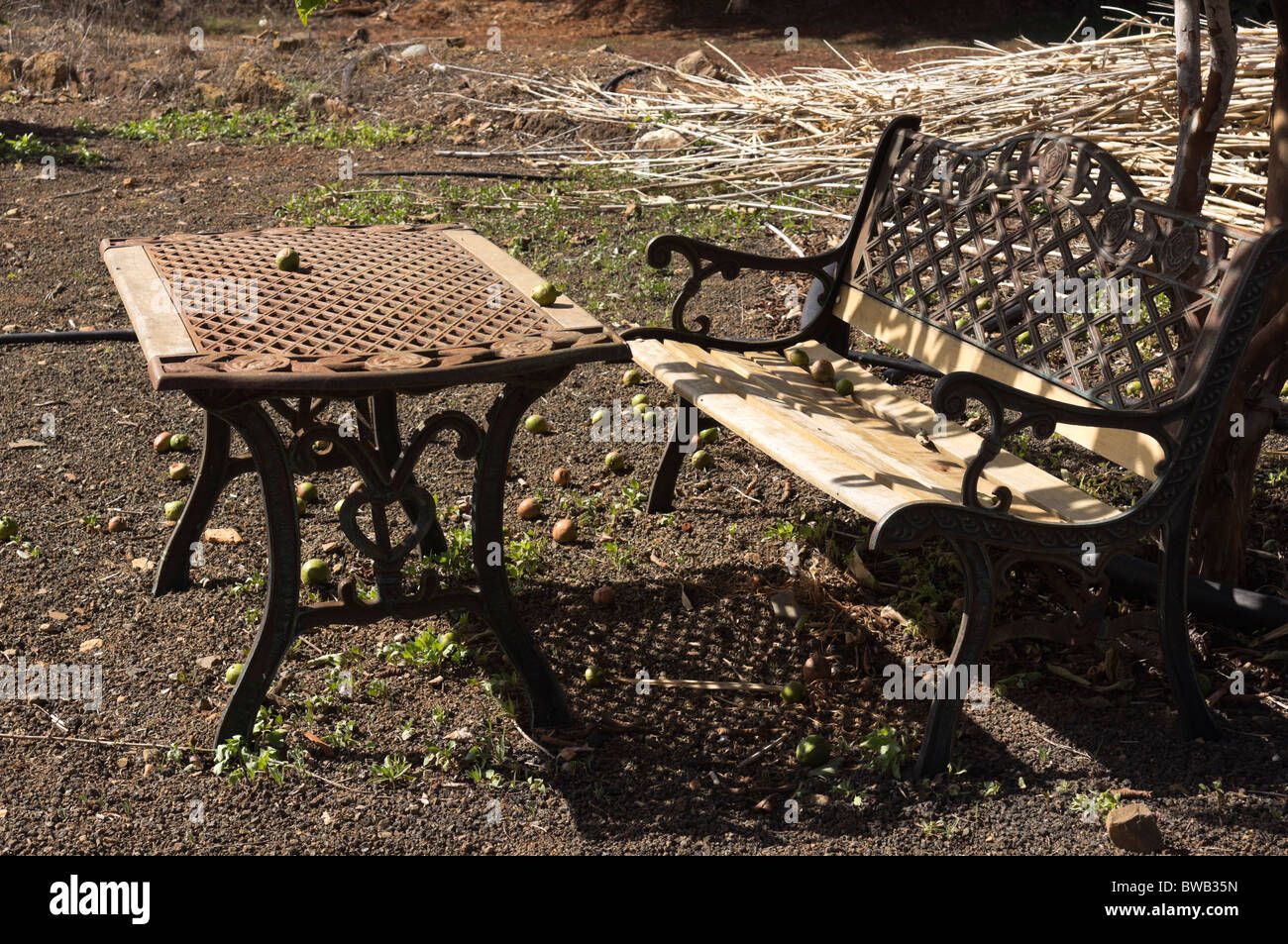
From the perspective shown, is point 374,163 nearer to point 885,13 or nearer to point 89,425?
point 89,425

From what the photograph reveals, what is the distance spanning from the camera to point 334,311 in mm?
2746

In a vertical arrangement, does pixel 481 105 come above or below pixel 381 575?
above

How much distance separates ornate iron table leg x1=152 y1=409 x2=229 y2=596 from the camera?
322 cm

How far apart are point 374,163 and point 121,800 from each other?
650 cm

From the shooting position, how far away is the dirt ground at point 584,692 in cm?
254

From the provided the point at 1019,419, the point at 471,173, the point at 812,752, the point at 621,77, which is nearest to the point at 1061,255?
the point at 1019,419

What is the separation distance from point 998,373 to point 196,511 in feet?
7.44

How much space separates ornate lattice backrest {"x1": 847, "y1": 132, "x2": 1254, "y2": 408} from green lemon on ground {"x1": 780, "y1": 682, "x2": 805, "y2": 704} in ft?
3.29

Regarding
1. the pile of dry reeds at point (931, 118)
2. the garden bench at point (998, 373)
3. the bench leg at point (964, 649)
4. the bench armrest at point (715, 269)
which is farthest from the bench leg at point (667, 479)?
the pile of dry reeds at point (931, 118)

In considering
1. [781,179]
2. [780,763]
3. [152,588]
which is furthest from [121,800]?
[781,179]

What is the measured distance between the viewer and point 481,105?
9.70 metres

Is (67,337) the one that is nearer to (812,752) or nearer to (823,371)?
(823,371)

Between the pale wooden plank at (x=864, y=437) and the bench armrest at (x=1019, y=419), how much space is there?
0.16 meters

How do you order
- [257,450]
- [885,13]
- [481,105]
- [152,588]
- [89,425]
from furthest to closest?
[885,13], [481,105], [89,425], [152,588], [257,450]
